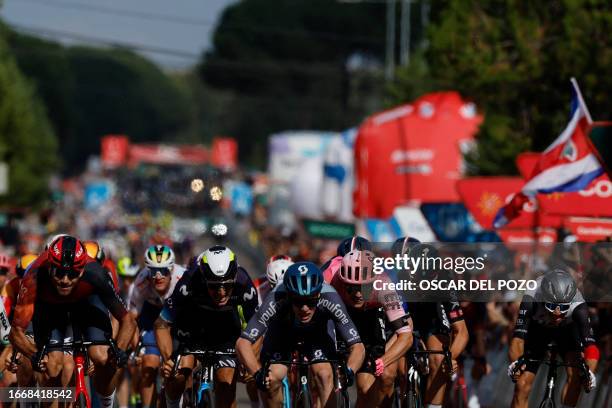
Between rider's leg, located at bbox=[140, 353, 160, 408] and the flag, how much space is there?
459 cm

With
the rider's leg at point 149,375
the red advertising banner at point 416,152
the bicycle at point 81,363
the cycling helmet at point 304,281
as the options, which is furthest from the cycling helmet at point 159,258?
the red advertising banner at point 416,152

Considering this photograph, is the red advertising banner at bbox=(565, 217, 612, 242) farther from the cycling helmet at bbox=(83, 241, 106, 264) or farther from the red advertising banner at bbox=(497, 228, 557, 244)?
the cycling helmet at bbox=(83, 241, 106, 264)

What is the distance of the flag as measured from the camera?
15.6 m

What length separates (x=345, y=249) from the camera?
37.9 feet

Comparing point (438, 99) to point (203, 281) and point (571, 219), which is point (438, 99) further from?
point (203, 281)

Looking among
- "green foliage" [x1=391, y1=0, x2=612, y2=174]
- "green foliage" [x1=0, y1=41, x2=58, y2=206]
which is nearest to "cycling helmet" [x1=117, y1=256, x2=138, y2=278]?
"green foliage" [x1=391, y1=0, x2=612, y2=174]

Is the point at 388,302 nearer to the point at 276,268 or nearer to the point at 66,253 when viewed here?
the point at 276,268

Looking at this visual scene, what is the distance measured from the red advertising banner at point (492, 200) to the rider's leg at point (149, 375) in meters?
5.97

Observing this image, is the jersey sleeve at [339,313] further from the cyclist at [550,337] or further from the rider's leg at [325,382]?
the cyclist at [550,337]

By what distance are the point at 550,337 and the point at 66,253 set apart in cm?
380

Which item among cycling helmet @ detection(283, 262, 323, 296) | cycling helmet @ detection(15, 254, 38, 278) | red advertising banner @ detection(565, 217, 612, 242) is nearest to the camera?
cycling helmet @ detection(283, 262, 323, 296)

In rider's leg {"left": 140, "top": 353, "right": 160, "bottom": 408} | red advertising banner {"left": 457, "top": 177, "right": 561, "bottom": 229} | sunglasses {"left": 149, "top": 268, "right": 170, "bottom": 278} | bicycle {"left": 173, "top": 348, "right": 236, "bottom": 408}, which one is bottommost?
rider's leg {"left": 140, "top": 353, "right": 160, "bottom": 408}

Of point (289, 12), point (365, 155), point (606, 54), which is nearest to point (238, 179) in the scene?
point (289, 12)

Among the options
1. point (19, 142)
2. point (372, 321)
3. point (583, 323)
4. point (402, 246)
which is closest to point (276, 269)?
point (402, 246)
